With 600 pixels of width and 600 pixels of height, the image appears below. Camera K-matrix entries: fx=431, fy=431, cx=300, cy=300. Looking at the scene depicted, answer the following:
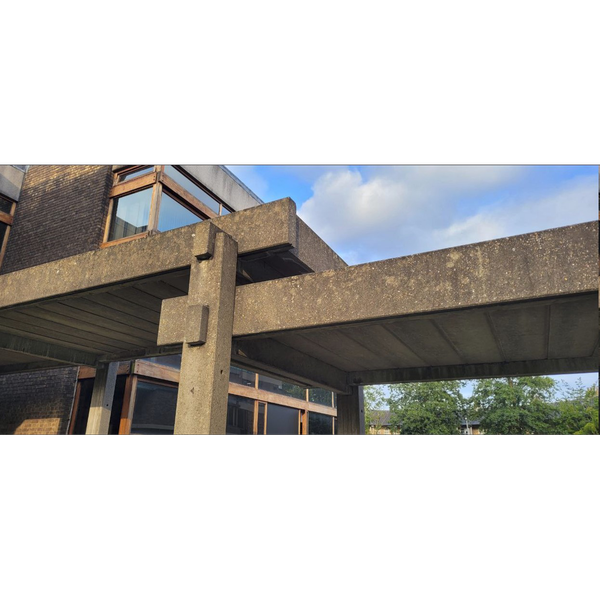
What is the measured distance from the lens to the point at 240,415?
20.1 meters

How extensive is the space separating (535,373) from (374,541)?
826 centimetres

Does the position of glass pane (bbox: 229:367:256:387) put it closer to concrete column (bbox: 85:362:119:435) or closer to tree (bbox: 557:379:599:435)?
concrete column (bbox: 85:362:119:435)

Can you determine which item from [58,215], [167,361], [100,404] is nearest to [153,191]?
[58,215]

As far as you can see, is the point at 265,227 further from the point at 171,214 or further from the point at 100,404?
the point at 171,214

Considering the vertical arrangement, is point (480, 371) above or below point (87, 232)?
below

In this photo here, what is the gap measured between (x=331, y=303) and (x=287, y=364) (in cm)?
283

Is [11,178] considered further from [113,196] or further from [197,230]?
[197,230]

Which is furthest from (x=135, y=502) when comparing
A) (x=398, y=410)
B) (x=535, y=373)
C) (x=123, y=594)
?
(x=398, y=410)

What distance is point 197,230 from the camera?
5.48m

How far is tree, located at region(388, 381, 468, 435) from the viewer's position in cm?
3077

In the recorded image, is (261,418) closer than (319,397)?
Yes

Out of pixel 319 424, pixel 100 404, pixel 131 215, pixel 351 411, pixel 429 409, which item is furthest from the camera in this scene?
pixel 429 409

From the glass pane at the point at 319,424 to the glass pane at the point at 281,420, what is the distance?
1.66 m

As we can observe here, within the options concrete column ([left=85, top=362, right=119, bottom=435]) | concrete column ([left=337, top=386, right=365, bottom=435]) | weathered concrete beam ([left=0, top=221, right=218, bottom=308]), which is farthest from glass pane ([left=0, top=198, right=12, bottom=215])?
concrete column ([left=337, top=386, right=365, bottom=435])
